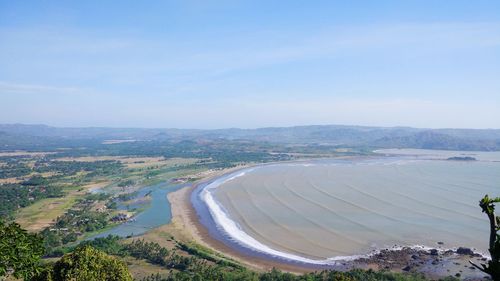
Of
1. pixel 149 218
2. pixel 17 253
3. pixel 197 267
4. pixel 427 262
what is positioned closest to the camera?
pixel 17 253

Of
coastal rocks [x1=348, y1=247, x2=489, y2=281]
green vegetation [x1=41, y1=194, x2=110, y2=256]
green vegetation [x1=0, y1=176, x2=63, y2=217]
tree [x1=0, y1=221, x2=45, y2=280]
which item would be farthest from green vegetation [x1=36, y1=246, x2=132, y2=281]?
green vegetation [x1=0, y1=176, x2=63, y2=217]

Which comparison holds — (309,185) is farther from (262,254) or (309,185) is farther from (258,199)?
(262,254)

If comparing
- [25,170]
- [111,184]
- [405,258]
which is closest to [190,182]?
[111,184]

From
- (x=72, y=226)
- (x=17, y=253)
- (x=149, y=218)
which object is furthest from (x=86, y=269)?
(x=149, y=218)

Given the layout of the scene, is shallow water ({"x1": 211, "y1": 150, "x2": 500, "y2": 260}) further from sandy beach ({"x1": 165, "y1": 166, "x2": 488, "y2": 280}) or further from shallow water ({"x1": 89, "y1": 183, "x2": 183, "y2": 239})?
shallow water ({"x1": 89, "y1": 183, "x2": 183, "y2": 239})

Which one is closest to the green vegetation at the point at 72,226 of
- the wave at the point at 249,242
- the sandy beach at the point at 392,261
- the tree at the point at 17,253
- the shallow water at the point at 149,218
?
the shallow water at the point at 149,218

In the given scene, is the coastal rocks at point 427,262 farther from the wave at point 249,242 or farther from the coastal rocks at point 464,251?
the wave at point 249,242

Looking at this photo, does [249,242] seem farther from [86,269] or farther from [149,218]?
[86,269]
